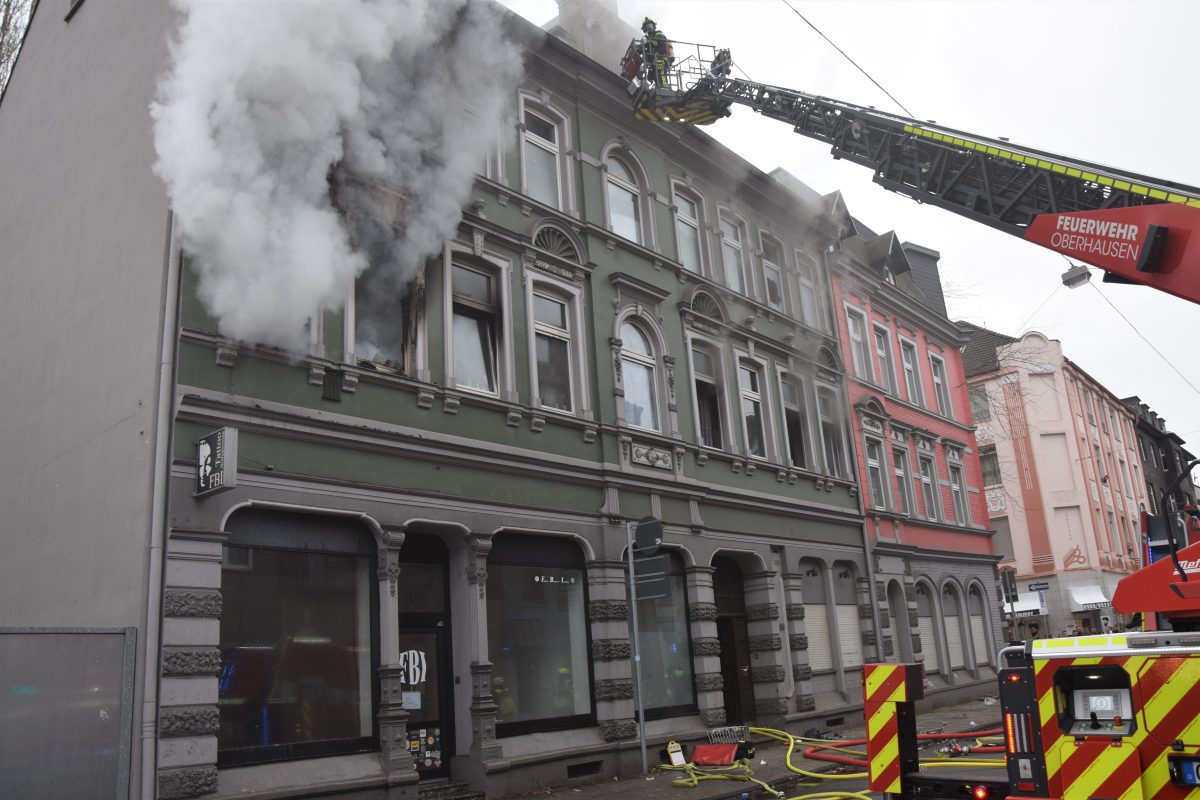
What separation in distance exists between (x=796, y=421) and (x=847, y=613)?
431cm

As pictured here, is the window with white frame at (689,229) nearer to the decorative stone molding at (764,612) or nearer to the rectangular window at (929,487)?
the decorative stone molding at (764,612)

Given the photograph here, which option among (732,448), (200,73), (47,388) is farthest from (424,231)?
(732,448)

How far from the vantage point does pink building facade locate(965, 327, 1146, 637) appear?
43.5 m

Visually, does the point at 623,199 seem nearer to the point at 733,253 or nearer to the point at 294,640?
the point at 733,253

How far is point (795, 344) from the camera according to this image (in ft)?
71.1

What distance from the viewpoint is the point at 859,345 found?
82.3 feet

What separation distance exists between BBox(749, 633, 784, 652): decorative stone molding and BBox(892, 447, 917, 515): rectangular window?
26.3ft

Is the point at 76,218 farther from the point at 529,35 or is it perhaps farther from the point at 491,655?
the point at 491,655

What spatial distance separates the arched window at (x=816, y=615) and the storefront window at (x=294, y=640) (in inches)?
423

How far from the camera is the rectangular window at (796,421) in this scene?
69.4 feet

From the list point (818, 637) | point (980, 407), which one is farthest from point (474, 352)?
point (980, 407)

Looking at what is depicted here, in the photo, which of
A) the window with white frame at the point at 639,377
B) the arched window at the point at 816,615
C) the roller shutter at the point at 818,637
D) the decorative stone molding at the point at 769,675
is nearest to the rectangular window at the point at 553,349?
the window with white frame at the point at 639,377

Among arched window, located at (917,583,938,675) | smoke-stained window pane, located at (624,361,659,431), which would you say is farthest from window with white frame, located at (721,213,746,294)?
arched window, located at (917,583,938,675)

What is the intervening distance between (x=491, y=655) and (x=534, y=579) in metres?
1.38
